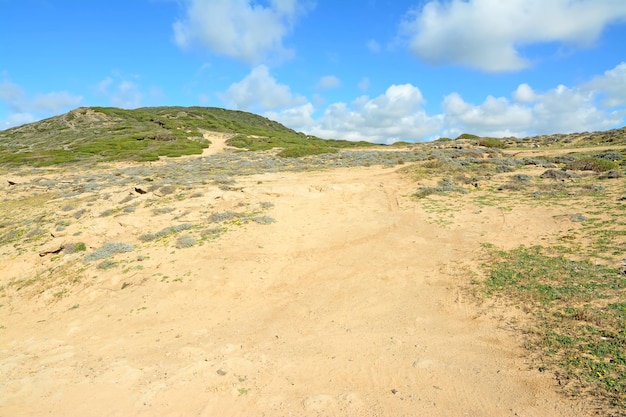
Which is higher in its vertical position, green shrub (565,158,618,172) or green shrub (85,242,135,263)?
green shrub (565,158,618,172)

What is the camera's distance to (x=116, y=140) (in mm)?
66875

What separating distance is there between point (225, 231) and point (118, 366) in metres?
8.56

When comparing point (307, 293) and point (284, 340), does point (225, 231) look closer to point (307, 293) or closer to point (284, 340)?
point (307, 293)

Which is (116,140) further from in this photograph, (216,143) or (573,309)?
(573,309)

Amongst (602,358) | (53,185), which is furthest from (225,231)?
(53,185)

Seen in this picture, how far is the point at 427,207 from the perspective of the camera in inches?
769

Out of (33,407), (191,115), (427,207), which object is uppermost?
(191,115)

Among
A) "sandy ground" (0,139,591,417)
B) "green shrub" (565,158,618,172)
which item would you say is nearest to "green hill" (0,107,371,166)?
"green shrub" (565,158,618,172)

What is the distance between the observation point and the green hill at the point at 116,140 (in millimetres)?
53969

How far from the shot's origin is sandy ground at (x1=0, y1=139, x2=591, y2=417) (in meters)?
7.33

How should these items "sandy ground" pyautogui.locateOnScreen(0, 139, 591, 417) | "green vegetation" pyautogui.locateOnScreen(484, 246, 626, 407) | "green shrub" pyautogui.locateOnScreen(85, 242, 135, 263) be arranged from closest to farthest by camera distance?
"green vegetation" pyautogui.locateOnScreen(484, 246, 626, 407)
"sandy ground" pyautogui.locateOnScreen(0, 139, 591, 417)
"green shrub" pyautogui.locateOnScreen(85, 242, 135, 263)

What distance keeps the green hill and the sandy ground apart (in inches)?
1288

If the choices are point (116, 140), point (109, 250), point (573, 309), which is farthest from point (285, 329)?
point (116, 140)

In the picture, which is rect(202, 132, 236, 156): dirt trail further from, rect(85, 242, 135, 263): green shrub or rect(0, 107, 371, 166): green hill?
rect(85, 242, 135, 263): green shrub
